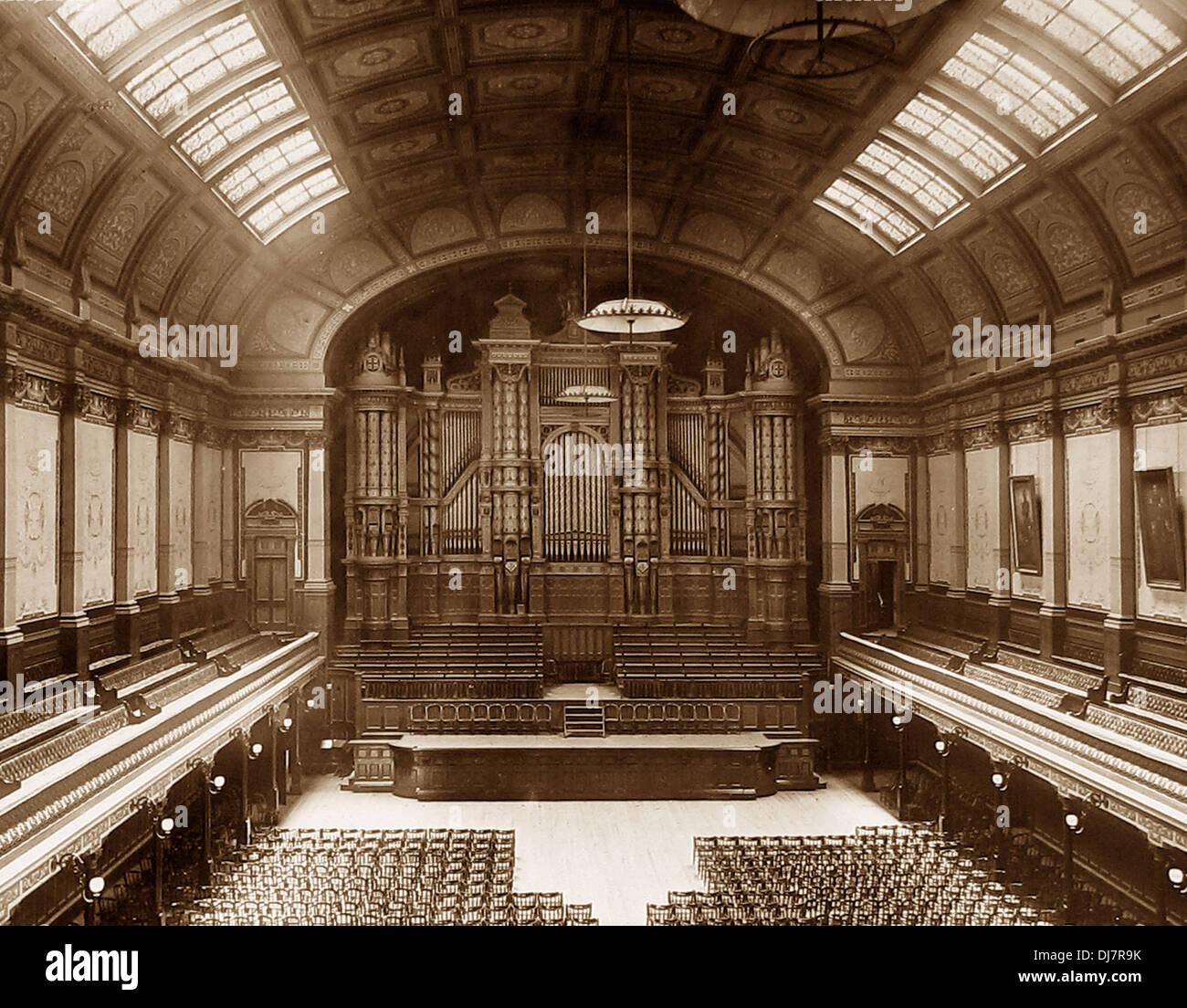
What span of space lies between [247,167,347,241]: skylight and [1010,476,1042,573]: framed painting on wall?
12897 mm

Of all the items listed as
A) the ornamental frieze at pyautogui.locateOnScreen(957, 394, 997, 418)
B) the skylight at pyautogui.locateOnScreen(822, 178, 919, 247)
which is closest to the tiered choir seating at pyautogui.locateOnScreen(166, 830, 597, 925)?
the ornamental frieze at pyautogui.locateOnScreen(957, 394, 997, 418)

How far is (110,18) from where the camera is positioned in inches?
407

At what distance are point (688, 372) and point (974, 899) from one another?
14.5 meters

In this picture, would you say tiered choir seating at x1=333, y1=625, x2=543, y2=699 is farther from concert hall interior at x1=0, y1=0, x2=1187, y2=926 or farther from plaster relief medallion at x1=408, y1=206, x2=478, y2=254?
plaster relief medallion at x1=408, y1=206, x2=478, y2=254

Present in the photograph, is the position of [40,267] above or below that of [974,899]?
above

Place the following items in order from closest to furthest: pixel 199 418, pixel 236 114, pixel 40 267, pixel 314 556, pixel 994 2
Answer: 1. pixel 994 2
2. pixel 40 267
3. pixel 236 114
4. pixel 199 418
5. pixel 314 556

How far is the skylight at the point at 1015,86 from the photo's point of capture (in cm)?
1220

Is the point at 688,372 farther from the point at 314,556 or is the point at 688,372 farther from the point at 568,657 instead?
the point at 314,556

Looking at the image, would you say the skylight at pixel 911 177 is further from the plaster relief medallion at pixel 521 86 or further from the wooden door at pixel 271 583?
the wooden door at pixel 271 583

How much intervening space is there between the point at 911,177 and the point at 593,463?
9.15m

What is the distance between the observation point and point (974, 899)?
37.2ft

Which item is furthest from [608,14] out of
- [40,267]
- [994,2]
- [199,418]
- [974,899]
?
[974,899]

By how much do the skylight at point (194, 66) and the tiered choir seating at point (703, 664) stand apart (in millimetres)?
12559

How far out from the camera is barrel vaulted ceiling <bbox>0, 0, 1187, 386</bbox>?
1124 centimetres
